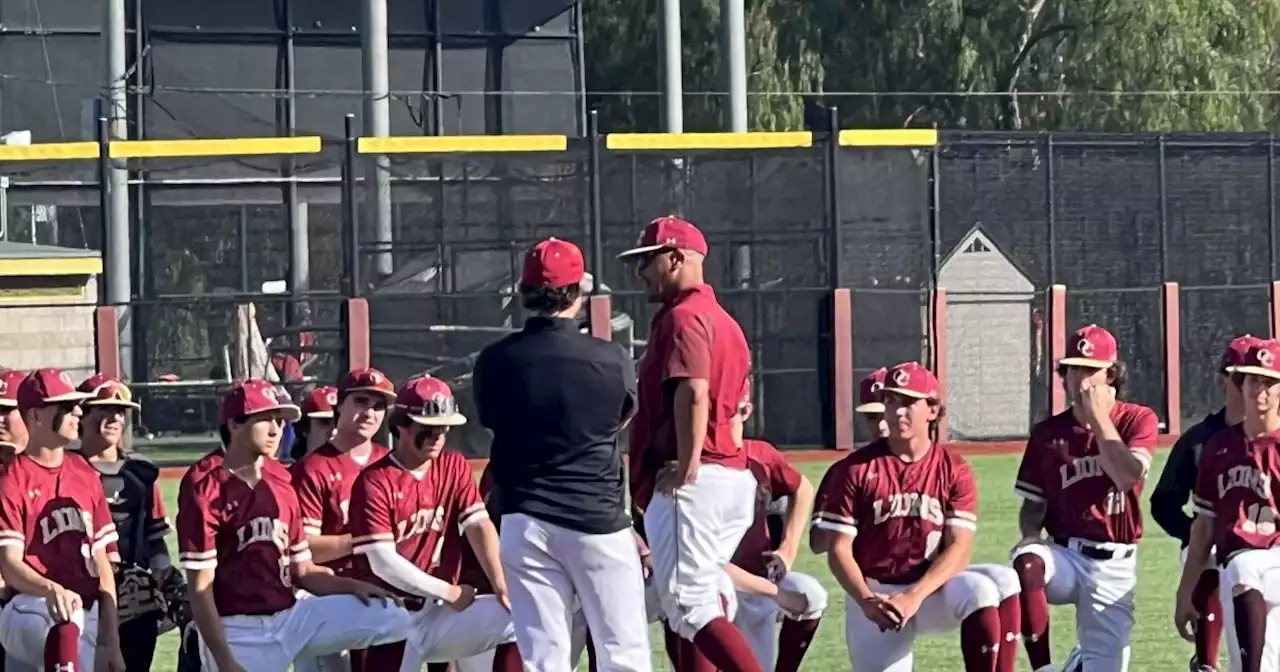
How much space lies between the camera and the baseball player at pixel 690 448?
24.3 feet

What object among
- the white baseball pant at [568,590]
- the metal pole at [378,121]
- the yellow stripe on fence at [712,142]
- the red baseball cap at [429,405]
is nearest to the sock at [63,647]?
the red baseball cap at [429,405]

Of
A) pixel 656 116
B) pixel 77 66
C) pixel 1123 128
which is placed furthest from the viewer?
pixel 656 116

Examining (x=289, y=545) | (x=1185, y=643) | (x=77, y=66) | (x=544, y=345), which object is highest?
(x=77, y=66)

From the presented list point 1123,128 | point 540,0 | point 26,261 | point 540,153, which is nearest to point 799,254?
point 540,153

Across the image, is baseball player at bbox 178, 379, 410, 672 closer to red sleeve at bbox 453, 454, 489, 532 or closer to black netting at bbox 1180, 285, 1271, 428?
red sleeve at bbox 453, 454, 489, 532

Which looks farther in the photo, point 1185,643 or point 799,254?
point 799,254

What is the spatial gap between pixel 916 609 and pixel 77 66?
24.8 meters

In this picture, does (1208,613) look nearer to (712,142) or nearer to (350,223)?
(350,223)

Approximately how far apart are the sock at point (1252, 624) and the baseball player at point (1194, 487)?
46 cm

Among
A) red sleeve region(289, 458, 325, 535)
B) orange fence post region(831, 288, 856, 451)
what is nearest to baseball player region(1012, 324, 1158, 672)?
red sleeve region(289, 458, 325, 535)

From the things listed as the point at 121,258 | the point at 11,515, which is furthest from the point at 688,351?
the point at 121,258

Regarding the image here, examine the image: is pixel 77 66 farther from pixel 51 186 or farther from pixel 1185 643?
pixel 1185 643

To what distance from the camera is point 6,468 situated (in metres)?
7.59

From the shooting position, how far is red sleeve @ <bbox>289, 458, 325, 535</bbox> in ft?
26.4
